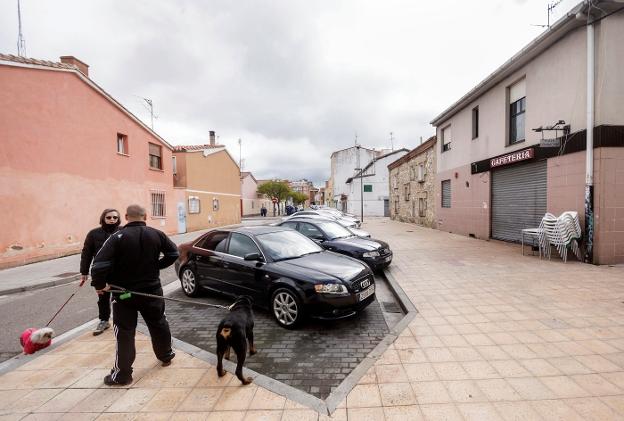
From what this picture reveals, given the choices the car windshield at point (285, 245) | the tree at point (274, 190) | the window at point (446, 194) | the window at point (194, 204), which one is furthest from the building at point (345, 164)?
the car windshield at point (285, 245)

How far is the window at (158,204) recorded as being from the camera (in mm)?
15969

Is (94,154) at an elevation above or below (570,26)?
below

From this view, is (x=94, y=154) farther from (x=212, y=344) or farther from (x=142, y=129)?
(x=212, y=344)

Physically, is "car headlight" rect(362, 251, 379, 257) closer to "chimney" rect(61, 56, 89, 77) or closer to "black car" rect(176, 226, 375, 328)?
"black car" rect(176, 226, 375, 328)

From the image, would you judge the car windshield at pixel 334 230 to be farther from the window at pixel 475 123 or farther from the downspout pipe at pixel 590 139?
the window at pixel 475 123

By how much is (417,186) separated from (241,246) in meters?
18.5

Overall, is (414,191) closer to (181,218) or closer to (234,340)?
(181,218)

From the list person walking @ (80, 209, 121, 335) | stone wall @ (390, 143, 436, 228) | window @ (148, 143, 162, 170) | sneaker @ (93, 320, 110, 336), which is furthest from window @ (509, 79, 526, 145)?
window @ (148, 143, 162, 170)

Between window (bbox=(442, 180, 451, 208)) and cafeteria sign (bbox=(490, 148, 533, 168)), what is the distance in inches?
177

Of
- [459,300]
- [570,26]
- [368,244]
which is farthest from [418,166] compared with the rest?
[459,300]

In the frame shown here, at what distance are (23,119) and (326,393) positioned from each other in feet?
40.9

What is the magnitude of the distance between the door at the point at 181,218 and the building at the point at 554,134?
16.5 meters

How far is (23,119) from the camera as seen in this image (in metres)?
9.36

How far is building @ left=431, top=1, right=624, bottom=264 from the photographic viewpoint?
7164mm
